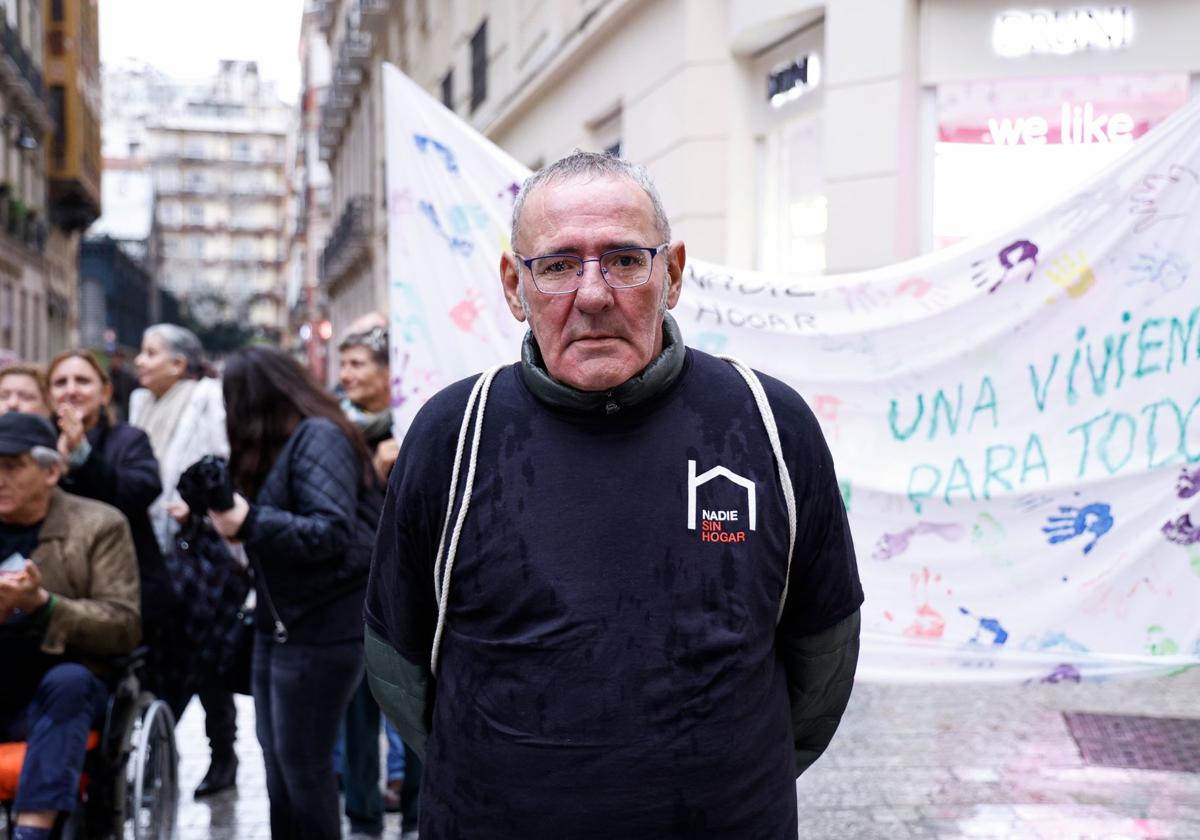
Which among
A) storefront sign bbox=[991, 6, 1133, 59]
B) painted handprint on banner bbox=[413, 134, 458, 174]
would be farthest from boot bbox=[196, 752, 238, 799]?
storefront sign bbox=[991, 6, 1133, 59]

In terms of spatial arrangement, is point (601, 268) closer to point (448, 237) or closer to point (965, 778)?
point (448, 237)

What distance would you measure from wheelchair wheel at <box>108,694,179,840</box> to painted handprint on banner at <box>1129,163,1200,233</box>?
350 cm

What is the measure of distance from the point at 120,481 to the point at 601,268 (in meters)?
3.40

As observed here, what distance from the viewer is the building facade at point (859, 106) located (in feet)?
24.1

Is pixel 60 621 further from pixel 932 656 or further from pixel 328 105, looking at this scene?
pixel 328 105

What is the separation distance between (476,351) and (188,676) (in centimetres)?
180

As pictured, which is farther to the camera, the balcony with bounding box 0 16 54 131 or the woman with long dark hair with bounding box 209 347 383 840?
the balcony with bounding box 0 16 54 131

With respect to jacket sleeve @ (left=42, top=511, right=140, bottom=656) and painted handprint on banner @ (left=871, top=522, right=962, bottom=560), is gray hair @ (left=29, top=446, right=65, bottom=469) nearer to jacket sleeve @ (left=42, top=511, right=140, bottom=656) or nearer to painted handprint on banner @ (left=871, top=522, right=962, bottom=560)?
jacket sleeve @ (left=42, top=511, right=140, bottom=656)

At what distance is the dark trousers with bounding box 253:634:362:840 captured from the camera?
4152mm

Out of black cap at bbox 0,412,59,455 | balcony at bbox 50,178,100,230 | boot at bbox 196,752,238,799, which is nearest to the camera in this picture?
black cap at bbox 0,412,59,455

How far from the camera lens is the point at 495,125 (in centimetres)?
1500

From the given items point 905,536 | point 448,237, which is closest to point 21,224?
point 448,237

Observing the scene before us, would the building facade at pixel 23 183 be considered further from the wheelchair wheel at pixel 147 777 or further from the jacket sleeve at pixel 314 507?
the jacket sleeve at pixel 314 507

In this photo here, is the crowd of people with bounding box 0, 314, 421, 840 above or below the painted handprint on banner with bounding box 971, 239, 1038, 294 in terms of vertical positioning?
below
